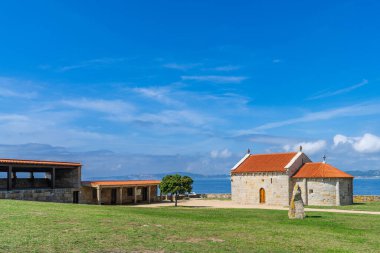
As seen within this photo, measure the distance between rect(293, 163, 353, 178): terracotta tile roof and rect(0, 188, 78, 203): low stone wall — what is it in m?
26.4

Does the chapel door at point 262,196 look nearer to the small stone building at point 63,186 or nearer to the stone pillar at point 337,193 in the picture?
the stone pillar at point 337,193

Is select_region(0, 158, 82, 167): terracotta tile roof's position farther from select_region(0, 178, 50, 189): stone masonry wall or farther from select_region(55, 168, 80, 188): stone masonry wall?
select_region(0, 178, 50, 189): stone masonry wall

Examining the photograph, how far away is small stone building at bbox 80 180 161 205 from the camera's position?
45822mm

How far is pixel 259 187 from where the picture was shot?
48.7 m

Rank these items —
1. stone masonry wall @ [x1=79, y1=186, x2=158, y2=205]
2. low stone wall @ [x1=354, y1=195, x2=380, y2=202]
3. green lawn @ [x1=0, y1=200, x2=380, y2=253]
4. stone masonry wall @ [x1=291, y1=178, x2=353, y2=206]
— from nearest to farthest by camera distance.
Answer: green lawn @ [x1=0, y1=200, x2=380, y2=253], stone masonry wall @ [x1=291, y1=178, x2=353, y2=206], stone masonry wall @ [x1=79, y1=186, x2=158, y2=205], low stone wall @ [x1=354, y1=195, x2=380, y2=202]

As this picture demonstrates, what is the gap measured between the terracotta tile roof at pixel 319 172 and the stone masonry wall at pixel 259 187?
2.11 meters

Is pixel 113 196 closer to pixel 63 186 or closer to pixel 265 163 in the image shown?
pixel 63 186

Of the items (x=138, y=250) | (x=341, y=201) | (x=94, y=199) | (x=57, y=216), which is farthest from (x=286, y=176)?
(x=138, y=250)

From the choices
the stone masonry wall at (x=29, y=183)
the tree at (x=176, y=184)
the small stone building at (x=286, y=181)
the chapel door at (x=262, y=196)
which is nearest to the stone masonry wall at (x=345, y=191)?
the small stone building at (x=286, y=181)

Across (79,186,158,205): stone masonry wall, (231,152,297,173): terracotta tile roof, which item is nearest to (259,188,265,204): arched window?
(231,152,297,173): terracotta tile roof

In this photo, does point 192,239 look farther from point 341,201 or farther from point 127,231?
point 341,201

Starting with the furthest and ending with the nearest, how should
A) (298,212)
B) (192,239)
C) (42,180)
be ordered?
(42,180) < (298,212) < (192,239)

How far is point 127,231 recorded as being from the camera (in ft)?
51.2

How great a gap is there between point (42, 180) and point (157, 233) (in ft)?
116
